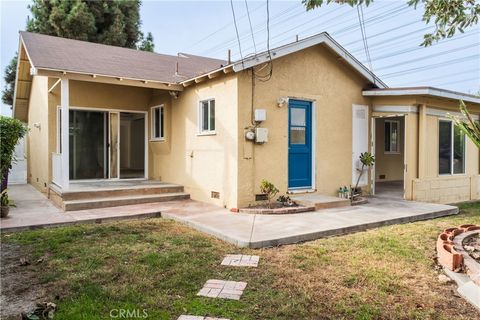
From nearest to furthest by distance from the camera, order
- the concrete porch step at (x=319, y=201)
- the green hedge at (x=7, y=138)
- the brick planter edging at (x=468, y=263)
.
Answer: the brick planter edging at (x=468, y=263)
the green hedge at (x=7, y=138)
the concrete porch step at (x=319, y=201)

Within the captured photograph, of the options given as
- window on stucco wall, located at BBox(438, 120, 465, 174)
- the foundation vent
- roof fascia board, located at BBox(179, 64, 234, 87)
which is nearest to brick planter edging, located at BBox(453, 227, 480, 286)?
the foundation vent

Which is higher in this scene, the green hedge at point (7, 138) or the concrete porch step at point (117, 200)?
the green hedge at point (7, 138)

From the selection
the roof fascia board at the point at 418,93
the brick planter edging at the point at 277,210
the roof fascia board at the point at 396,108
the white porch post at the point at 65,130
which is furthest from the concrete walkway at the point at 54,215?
the roof fascia board at the point at 396,108

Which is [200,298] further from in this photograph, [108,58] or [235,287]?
[108,58]

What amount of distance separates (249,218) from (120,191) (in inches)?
151

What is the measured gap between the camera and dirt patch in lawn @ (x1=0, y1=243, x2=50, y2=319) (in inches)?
139

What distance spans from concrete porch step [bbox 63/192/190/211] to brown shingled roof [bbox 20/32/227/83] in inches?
122

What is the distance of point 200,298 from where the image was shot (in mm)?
3703

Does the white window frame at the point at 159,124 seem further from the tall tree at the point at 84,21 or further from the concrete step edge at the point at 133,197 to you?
the tall tree at the point at 84,21

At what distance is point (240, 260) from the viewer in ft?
16.2

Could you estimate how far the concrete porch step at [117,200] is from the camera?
8.36 metres

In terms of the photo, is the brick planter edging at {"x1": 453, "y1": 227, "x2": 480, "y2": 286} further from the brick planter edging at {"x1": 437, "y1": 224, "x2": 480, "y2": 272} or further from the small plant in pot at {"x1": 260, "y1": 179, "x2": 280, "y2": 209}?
the small plant in pot at {"x1": 260, "y1": 179, "x2": 280, "y2": 209}

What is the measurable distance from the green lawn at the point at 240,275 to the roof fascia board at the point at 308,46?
3.97 metres
